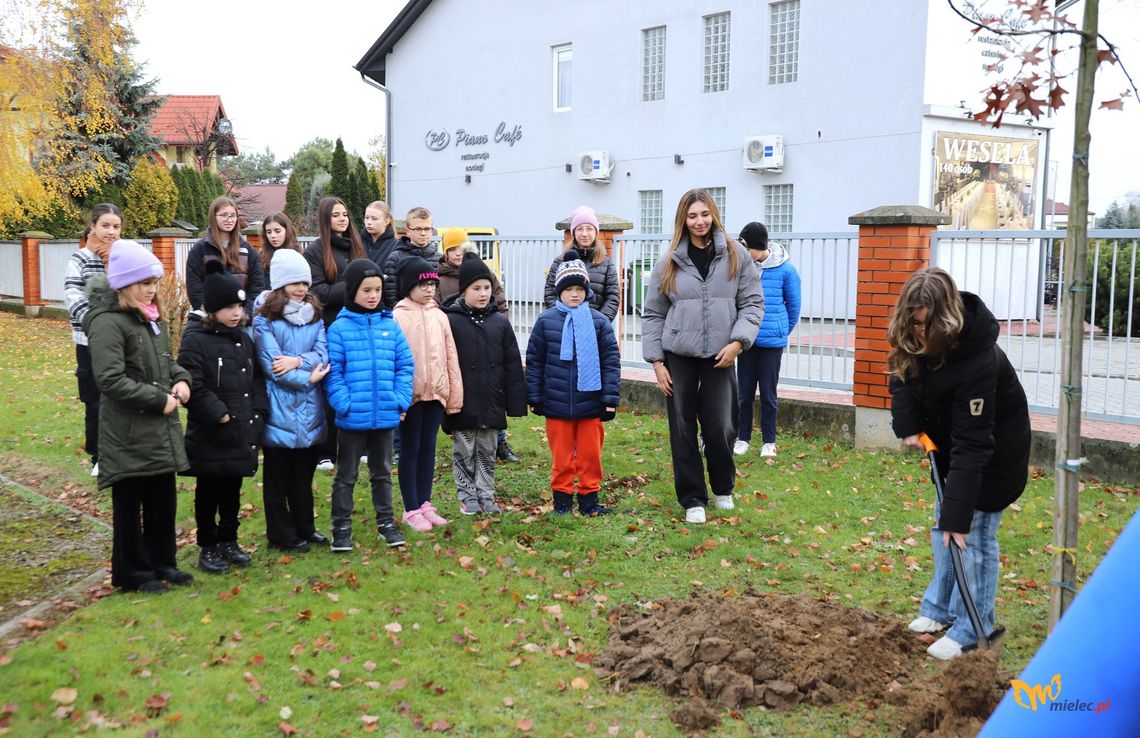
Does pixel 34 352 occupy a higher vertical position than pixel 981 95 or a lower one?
lower

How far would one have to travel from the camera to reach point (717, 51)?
2316 centimetres

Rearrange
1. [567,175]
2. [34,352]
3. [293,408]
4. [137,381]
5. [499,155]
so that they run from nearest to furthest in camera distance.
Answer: [137,381] < [293,408] < [34,352] < [567,175] < [499,155]

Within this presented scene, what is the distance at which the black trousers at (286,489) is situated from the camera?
6.18 metres

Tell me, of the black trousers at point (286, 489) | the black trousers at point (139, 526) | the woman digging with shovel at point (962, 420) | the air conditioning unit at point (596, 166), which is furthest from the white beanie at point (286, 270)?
the air conditioning unit at point (596, 166)

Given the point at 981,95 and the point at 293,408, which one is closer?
the point at 981,95

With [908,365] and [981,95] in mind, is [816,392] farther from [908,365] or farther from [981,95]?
[981,95]

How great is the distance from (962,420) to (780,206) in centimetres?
1854

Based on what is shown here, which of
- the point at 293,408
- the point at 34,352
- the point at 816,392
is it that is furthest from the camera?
the point at 34,352

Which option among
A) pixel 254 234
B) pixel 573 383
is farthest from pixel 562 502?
pixel 254 234

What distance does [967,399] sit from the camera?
170 inches

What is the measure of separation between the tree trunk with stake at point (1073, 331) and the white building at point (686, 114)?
15033 millimetres

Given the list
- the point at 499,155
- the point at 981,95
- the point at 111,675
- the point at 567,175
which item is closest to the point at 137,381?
the point at 111,675

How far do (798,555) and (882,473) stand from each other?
230 centimetres

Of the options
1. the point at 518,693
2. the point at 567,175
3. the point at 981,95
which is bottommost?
the point at 518,693
